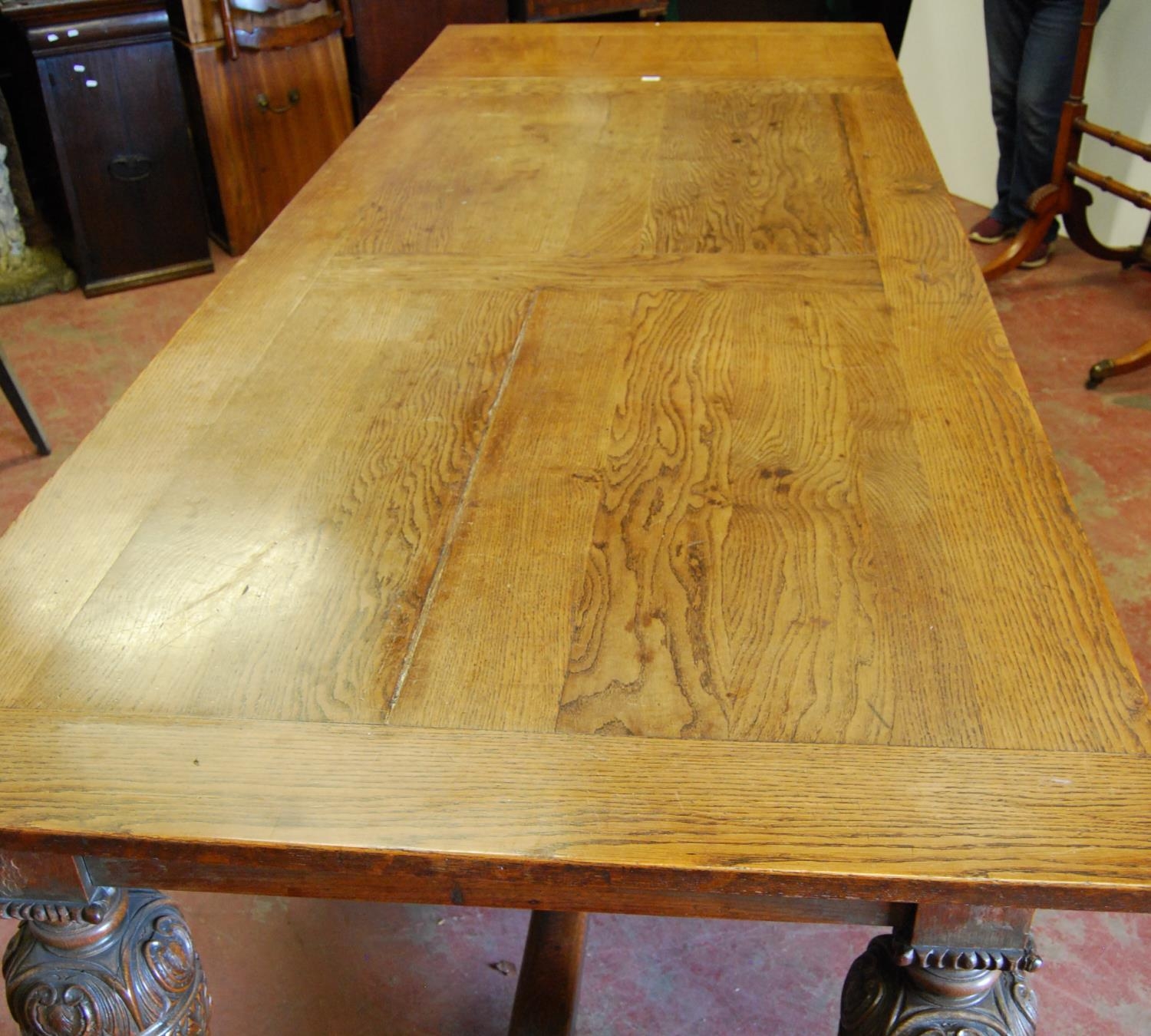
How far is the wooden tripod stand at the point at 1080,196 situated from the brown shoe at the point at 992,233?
22 cm

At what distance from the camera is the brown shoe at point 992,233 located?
3295mm

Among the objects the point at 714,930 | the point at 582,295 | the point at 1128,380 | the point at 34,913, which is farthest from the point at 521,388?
the point at 1128,380

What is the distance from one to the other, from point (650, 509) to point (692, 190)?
78 cm

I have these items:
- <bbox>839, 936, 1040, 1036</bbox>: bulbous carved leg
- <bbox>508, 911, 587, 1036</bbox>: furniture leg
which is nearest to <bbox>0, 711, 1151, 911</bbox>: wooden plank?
<bbox>839, 936, 1040, 1036</bbox>: bulbous carved leg

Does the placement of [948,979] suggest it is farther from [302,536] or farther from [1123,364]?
[1123,364]

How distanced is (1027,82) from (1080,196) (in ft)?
1.02

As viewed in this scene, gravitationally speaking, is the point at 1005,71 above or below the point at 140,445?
below

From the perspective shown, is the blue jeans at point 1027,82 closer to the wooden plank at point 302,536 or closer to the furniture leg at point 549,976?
the wooden plank at point 302,536

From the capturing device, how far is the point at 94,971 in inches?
33.4

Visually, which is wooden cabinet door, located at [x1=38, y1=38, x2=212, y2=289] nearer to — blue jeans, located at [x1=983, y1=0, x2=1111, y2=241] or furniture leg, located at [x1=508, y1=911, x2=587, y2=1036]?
blue jeans, located at [x1=983, y1=0, x2=1111, y2=241]

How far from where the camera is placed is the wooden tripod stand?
2.55m

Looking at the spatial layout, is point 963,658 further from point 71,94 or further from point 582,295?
point 71,94

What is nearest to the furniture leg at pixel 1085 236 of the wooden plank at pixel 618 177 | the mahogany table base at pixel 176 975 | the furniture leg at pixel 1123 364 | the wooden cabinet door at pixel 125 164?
the furniture leg at pixel 1123 364

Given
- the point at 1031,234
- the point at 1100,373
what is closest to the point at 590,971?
the point at 1100,373
